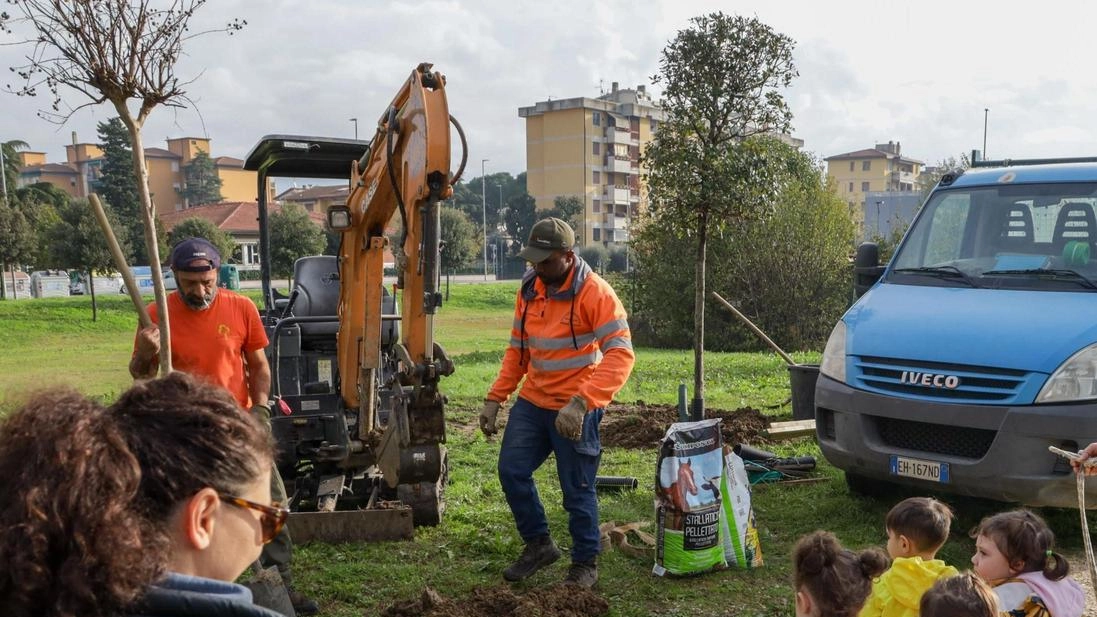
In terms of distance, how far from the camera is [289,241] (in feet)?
97.2

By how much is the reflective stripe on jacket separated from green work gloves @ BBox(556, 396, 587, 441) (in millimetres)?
53

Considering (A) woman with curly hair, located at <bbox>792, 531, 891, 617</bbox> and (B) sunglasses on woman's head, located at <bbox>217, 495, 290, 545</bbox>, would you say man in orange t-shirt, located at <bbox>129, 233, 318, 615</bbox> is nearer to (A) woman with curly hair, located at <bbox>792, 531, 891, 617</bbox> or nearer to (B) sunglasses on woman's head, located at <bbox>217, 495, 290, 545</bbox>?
(A) woman with curly hair, located at <bbox>792, 531, 891, 617</bbox>

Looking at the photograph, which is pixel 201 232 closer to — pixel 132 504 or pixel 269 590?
pixel 269 590

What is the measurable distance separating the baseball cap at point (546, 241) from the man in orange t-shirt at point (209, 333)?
1516 mm

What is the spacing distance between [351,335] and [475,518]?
62.9 inches

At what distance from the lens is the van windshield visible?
19.1 ft

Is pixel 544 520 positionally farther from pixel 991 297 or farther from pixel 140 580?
pixel 140 580

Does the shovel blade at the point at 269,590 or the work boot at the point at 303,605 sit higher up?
the shovel blade at the point at 269,590

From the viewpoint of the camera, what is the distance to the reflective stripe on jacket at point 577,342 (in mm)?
4793

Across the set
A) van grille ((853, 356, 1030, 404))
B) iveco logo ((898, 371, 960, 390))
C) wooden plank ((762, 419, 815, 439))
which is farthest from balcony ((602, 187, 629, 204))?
iveco logo ((898, 371, 960, 390))

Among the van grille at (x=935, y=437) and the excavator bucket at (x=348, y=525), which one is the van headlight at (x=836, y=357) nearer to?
the van grille at (x=935, y=437)

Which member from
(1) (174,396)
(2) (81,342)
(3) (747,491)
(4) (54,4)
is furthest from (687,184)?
(2) (81,342)

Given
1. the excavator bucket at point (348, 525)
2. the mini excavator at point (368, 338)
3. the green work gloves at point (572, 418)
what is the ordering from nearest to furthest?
the green work gloves at point (572, 418), the mini excavator at point (368, 338), the excavator bucket at point (348, 525)

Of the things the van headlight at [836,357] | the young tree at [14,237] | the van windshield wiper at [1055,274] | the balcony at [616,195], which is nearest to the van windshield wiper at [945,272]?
the van windshield wiper at [1055,274]
